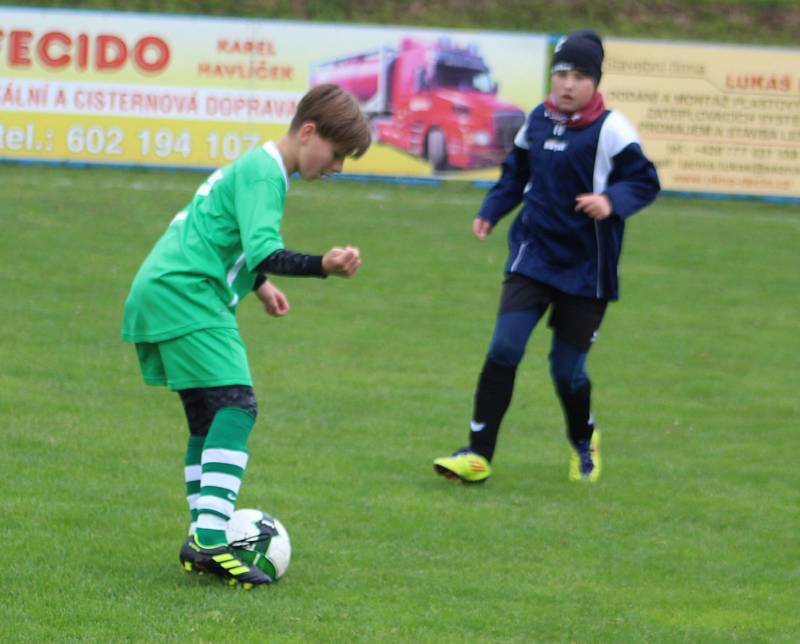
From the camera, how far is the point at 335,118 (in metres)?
4.94

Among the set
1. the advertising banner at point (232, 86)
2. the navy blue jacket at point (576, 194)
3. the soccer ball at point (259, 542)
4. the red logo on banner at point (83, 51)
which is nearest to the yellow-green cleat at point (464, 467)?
the navy blue jacket at point (576, 194)

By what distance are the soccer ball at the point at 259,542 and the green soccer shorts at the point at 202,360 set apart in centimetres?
52

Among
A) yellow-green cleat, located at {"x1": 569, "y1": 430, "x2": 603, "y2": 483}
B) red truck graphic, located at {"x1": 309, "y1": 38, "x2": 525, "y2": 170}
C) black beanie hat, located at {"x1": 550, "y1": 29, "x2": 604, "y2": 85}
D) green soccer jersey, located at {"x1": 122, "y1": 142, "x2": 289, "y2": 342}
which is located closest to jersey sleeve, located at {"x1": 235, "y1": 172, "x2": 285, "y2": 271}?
green soccer jersey, located at {"x1": 122, "y1": 142, "x2": 289, "y2": 342}

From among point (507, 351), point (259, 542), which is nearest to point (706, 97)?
point (507, 351)

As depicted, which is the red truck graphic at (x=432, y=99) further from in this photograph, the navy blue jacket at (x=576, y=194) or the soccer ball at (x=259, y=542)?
the soccer ball at (x=259, y=542)

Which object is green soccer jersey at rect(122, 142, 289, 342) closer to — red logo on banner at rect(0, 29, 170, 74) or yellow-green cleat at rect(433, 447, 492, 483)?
yellow-green cleat at rect(433, 447, 492, 483)

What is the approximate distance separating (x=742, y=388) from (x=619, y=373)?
844mm

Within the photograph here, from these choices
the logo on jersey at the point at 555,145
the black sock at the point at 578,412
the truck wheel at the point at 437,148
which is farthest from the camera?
the truck wheel at the point at 437,148

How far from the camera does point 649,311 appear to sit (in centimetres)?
1274

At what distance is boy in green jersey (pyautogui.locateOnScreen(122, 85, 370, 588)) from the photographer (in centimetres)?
496

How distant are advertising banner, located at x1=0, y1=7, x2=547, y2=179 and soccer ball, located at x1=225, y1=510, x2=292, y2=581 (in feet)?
44.1

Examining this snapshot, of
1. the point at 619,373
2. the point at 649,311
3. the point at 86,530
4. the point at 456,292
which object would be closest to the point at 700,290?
the point at 649,311

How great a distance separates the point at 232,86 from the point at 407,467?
1196 centimetres

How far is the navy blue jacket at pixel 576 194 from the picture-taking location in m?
6.86
